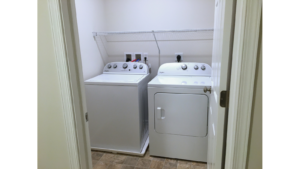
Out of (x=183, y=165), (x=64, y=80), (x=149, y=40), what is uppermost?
(x=149, y=40)

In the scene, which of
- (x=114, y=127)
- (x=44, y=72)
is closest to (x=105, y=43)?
(x=114, y=127)

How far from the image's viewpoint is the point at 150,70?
2557mm

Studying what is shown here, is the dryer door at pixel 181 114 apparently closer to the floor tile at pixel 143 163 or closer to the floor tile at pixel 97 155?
the floor tile at pixel 143 163

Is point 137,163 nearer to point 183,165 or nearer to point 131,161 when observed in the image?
point 131,161

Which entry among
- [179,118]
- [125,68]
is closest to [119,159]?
[179,118]

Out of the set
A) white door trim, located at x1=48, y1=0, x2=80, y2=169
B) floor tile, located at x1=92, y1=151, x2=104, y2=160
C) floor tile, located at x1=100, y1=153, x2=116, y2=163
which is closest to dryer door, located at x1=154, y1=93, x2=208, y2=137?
floor tile, located at x1=100, y1=153, x2=116, y2=163

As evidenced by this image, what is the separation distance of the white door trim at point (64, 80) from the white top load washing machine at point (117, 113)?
1041 millimetres

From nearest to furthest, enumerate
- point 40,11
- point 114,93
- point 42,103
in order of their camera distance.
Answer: point 40,11
point 42,103
point 114,93

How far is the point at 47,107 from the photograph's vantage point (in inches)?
35.4

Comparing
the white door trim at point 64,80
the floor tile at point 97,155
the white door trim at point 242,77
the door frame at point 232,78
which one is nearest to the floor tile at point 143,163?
the floor tile at point 97,155

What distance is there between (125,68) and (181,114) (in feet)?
3.44
